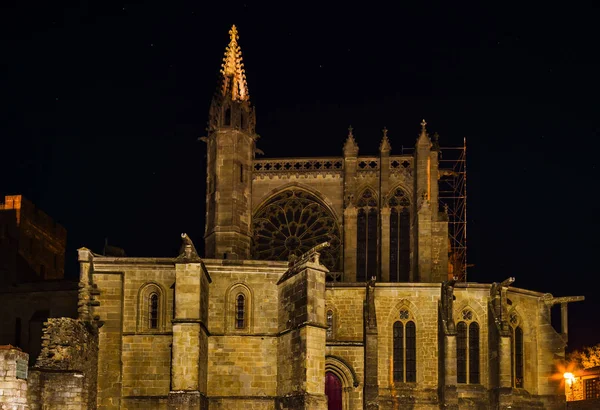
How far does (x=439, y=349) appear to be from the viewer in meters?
45.0

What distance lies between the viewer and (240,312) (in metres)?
42.1

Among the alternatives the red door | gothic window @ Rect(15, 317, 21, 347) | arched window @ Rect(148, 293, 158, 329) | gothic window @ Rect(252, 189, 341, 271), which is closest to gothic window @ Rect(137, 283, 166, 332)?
arched window @ Rect(148, 293, 158, 329)

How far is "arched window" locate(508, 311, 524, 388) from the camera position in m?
46.3

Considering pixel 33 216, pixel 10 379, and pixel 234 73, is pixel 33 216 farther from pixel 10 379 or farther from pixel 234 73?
pixel 10 379

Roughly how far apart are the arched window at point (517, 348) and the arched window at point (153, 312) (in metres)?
14.8

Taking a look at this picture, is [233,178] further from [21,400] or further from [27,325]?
[21,400]

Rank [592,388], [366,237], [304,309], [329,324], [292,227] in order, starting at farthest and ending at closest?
[592,388] < [292,227] < [366,237] < [329,324] < [304,309]

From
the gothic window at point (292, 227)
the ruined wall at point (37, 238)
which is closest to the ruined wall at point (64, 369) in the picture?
the gothic window at point (292, 227)

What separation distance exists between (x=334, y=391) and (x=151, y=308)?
872 cm

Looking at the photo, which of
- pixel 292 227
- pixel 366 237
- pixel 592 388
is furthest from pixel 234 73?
pixel 592 388

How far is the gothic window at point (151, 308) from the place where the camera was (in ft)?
135

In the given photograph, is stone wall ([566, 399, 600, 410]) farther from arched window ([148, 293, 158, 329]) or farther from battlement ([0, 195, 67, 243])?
battlement ([0, 195, 67, 243])

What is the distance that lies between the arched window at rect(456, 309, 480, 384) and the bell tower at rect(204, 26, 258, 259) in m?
10.3

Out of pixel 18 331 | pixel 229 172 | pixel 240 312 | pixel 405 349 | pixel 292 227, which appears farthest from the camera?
pixel 292 227
